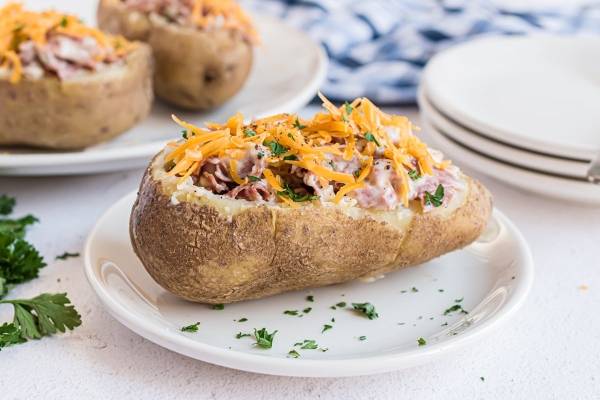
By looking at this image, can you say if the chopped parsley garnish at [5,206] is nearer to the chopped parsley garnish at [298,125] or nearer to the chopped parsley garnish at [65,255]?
the chopped parsley garnish at [65,255]

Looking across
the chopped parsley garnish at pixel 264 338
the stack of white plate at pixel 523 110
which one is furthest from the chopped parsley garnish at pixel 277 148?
the stack of white plate at pixel 523 110

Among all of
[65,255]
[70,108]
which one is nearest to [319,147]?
[65,255]

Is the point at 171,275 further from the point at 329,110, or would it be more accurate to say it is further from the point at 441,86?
the point at 441,86

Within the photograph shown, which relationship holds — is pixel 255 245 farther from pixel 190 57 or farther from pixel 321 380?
pixel 190 57

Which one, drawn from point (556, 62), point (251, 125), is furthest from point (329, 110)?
point (556, 62)

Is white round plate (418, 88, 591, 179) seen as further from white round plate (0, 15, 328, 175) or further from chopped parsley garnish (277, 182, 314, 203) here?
chopped parsley garnish (277, 182, 314, 203)

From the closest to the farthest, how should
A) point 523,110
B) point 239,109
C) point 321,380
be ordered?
1. point 321,380
2. point 523,110
3. point 239,109
